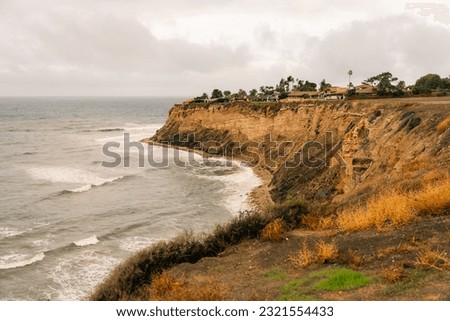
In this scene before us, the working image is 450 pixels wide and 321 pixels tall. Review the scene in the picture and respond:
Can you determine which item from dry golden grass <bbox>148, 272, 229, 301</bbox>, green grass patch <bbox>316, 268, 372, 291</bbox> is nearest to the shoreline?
dry golden grass <bbox>148, 272, 229, 301</bbox>

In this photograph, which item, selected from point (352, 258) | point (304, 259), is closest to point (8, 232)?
point (304, 259)

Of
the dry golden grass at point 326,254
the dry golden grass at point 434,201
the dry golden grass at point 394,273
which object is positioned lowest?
the dry golden grass at point 326,254

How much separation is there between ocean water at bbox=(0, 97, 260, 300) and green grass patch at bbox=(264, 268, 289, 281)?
11.6 feet

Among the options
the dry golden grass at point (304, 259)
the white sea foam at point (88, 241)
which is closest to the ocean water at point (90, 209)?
the white sea foam at point (88, 241)

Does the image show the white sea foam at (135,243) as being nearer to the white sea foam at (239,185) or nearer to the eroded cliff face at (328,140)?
the white sea foam at (239,185)

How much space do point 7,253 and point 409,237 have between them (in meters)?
19.1

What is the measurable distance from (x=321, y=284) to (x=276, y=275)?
1.38 metres

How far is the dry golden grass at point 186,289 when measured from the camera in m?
7.72

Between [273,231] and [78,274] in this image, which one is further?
[78,274]

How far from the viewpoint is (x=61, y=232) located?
23.9 meters

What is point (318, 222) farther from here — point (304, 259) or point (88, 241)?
point (88, 241)

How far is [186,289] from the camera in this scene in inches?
325

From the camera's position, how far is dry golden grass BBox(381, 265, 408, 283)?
7.35 metres

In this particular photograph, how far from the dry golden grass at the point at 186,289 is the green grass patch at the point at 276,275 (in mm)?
1084
